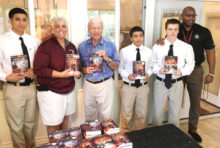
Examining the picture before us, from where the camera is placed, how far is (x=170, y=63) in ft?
7.13

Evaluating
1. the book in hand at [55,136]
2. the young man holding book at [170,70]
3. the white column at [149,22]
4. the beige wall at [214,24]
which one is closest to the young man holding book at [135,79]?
the young man holding book at [170,70]

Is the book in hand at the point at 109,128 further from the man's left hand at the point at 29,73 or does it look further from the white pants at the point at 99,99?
the man's left hand at the point at 29,73

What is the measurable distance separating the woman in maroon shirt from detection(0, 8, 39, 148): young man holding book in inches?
6.2

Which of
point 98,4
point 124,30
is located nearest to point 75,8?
point 98,4

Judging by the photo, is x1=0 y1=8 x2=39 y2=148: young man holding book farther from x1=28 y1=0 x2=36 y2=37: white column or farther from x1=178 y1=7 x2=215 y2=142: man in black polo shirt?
x1=178 y1=7 x2=215 y2=142: man in black polo shirt

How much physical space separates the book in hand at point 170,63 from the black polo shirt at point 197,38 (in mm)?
530

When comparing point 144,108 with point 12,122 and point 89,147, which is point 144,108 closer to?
point 89,147

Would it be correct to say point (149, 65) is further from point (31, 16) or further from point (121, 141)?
point (31, 16)

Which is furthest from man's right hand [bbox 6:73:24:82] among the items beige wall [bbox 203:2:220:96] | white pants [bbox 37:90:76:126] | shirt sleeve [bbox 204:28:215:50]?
beige wall [bbox 203:2:220:96]

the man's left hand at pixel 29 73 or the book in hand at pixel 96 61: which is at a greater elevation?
the book in hand at pixel 96 61

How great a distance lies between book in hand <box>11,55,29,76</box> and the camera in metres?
1.80

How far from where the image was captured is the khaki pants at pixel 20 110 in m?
1.98

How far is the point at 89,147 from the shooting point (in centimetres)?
143

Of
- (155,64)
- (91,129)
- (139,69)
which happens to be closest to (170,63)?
(155,64)
